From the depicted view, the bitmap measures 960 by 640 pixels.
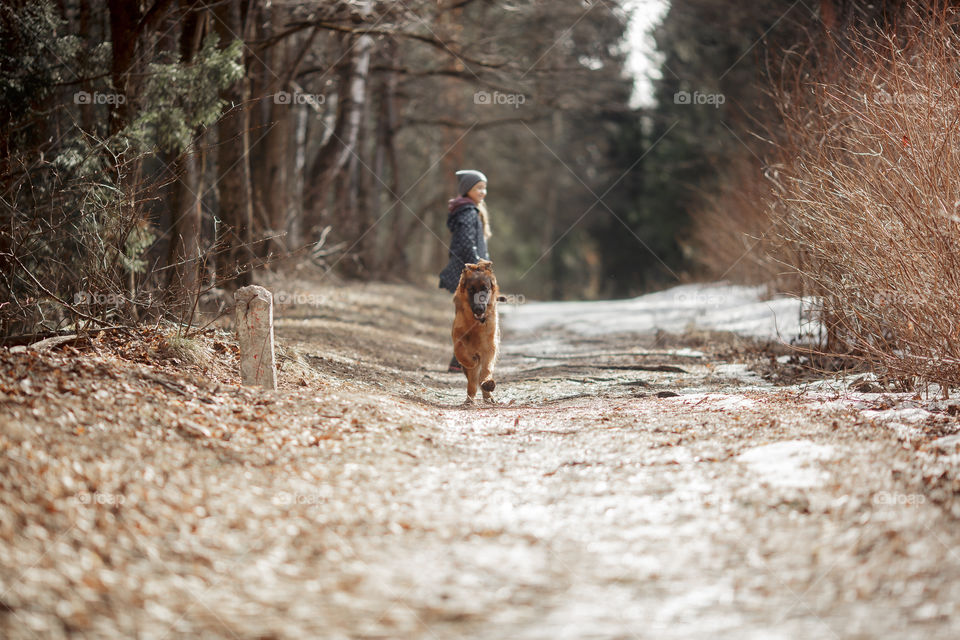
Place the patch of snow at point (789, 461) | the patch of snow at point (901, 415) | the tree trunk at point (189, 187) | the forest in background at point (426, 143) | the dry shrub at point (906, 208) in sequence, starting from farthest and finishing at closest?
the tree trunk at point (189, 187) → the forest in background at point (426, 143) → the dry shrub at point (906, 208) → the patch of snow at point (901, 415) → the patch of snow at point (789, 461)

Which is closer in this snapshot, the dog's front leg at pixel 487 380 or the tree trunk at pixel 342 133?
the dog's front leg at pixel 487 380

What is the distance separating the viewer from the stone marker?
7.48m

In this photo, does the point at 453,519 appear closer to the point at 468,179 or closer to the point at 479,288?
the point at 479,288

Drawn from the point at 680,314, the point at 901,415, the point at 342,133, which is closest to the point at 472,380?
the point at 901,415

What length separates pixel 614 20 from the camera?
65.3ft

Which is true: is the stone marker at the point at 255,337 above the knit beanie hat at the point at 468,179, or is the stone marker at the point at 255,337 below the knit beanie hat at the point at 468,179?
below

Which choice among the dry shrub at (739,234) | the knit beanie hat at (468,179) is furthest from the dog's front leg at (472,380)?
the dry shrub at (739,234)

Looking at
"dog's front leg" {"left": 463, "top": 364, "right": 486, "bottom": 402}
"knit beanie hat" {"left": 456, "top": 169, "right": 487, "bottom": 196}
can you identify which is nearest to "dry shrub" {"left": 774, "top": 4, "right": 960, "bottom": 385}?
"dog's front leg" {"left": 463, "top": 364, "right": 486, "bottom": 402}

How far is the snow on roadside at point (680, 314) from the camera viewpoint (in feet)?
46.1

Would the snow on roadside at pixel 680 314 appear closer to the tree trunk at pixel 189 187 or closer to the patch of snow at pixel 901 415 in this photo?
the patch of snow at pixel 901 415

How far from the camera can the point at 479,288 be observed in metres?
8.77

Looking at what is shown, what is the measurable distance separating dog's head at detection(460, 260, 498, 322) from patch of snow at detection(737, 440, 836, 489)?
3.44m

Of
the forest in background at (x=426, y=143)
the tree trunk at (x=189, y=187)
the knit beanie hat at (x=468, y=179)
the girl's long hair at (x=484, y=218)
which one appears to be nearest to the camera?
the forest in background at (x=426, y=143)

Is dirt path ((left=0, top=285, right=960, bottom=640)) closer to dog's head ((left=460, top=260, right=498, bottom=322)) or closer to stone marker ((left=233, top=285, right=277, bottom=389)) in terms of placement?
stone marker ((left=233, top=285, right=277, bottom=389))
